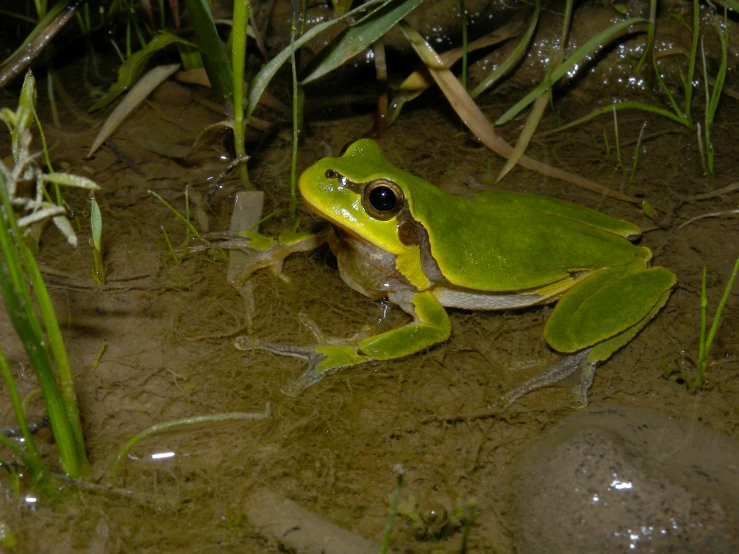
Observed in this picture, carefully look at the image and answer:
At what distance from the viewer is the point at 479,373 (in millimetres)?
3455

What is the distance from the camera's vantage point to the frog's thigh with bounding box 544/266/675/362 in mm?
3309

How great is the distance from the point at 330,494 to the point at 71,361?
1.33 metres

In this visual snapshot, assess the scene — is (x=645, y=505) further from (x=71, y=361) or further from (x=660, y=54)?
(x=660, y=54)

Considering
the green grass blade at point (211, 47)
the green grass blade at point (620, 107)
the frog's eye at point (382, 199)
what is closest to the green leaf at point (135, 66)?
the green grass blade at point (211, 47)

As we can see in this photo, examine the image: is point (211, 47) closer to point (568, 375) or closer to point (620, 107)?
point (568, 375)

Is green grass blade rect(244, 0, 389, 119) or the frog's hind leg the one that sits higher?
green grass blade rect(244, 0, 389, 119)

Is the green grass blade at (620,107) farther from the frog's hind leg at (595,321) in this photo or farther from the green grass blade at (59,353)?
the green grass blade at (59,353)

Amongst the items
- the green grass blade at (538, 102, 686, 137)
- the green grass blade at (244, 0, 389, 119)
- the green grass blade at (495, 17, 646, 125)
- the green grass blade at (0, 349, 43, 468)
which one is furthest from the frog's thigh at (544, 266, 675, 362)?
the green grass blade at (0, 349, 43, 468)

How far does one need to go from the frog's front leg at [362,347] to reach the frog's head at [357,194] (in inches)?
18.8

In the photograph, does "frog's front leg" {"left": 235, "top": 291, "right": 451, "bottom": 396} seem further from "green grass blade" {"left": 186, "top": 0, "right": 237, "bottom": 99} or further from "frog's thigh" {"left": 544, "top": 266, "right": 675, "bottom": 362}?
"green grass blade" {"left": 186, "top": 0, "right": 237, "bottom": 99}

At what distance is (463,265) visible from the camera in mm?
3414

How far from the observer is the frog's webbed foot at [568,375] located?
10.8 feet

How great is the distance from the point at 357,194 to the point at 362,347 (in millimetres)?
718

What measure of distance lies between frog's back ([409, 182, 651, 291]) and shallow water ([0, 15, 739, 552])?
1.23ft
